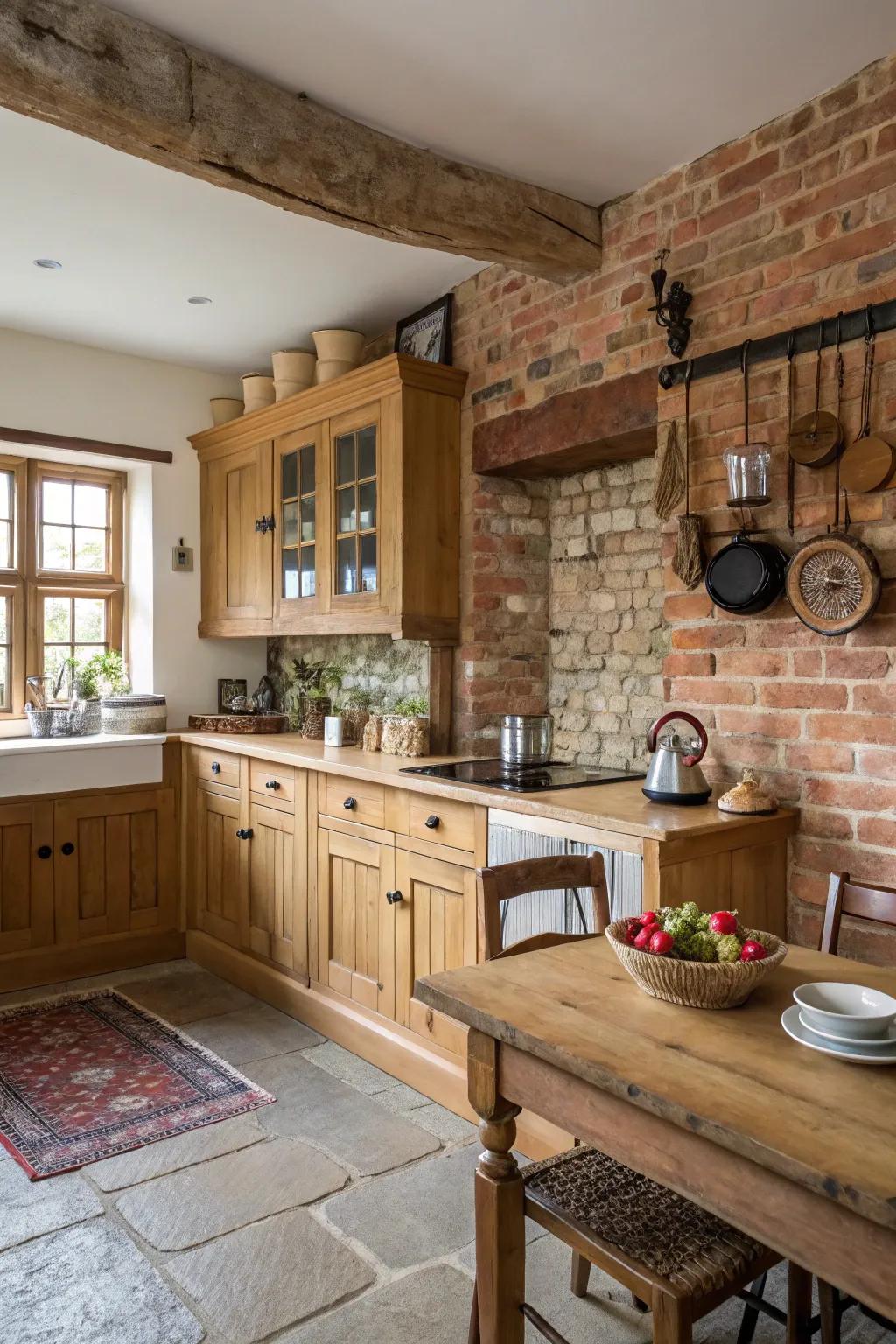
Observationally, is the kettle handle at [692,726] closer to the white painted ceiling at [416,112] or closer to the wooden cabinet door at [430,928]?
the wooden cabinet door at [430,928]

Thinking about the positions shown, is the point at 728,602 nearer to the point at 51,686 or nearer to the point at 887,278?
the point at 887,278

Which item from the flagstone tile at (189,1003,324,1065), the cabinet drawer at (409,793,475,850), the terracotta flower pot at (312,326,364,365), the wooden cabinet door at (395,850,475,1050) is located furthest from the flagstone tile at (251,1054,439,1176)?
the terracotta flower pot at (312,326,364,365)

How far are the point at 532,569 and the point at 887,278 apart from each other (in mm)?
1715

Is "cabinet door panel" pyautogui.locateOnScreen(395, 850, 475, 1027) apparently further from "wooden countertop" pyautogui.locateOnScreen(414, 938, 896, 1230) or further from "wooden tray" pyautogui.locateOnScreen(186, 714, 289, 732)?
"wooden tray" pyautogui.locateOnScreen(186, 714, 289, 732)

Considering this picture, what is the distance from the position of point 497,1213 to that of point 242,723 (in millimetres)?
3134

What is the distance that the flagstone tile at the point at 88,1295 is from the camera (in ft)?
6.33

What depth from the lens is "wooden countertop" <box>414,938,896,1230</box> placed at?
1.08m

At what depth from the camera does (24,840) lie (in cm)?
389

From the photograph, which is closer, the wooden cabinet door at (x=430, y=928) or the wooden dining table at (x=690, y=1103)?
the wooden dining table at (x=690, y=1103)

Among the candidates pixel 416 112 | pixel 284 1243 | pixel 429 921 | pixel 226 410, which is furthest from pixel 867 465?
pixel 226 410

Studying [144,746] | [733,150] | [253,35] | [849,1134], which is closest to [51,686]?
[144,746]

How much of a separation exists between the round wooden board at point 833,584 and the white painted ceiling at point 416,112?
118 centimetres

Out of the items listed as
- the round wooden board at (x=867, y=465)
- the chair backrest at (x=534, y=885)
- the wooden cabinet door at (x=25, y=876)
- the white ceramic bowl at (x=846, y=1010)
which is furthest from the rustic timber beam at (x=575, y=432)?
the wooden cabinet door at (x=25, y=876)

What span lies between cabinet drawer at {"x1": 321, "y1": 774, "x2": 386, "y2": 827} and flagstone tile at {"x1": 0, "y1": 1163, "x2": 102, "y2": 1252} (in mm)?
1314
